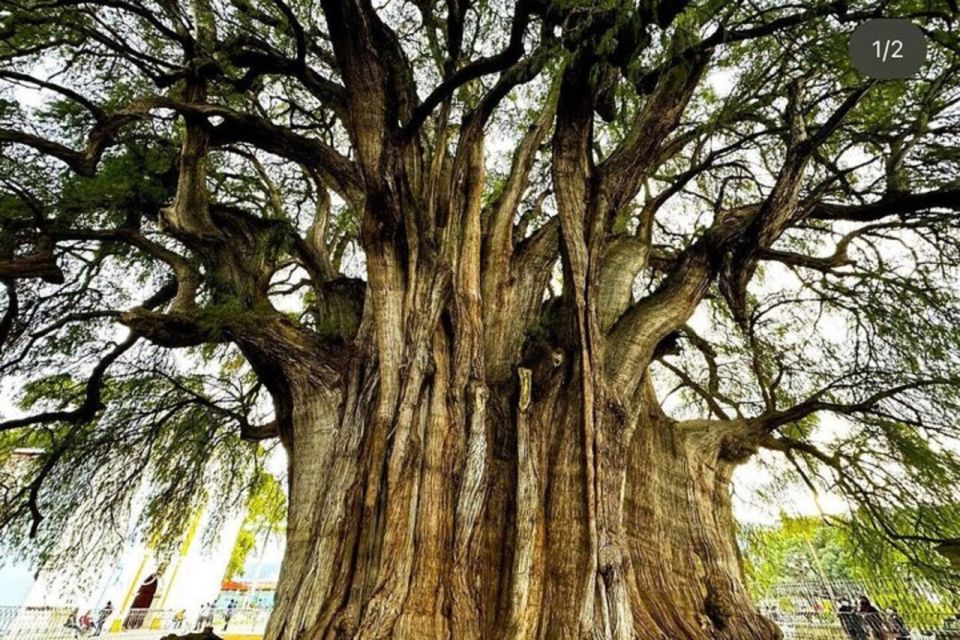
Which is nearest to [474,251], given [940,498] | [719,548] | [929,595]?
[719,548]

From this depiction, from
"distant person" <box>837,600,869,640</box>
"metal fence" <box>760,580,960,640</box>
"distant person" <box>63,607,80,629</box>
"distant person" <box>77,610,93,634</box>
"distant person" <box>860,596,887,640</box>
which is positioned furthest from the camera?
"distant person" <box>77,610,93,634</box>

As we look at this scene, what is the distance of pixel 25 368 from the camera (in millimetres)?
3947

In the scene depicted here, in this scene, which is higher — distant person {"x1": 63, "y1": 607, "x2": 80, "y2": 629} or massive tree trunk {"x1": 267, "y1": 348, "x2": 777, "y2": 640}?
massive tree trunk {"x1": 267, "y1": 348, "x2": 777, "y2": 640}

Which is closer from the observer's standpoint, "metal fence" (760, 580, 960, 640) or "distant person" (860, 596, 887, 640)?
"metal fence" (760, 580, 960, 640)

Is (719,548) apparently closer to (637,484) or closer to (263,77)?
(637,484)

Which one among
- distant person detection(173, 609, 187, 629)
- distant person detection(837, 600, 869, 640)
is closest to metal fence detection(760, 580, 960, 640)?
distant person detection(837, 600, 869, 640)

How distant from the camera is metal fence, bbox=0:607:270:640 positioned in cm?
723

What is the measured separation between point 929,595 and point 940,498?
87 centimetres

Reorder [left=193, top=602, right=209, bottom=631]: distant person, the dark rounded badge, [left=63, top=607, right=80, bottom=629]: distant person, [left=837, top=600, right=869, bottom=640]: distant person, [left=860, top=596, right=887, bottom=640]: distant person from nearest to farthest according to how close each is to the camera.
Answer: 1. the dark rounded badge
2. [left=860, top=596, right=887, bottom=640]: distant person
3. [left=837, top=600, right=869, bottom=640]: distant person
4. [left=63, top=607, right=80, bottom=629]: distant person
5. [left=193, top=602, right=209, bottom=631]: distant person

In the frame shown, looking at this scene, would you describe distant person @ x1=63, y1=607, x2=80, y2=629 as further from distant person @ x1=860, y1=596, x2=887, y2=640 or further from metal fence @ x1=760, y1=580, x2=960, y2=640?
distant person @ x1=860, y1=596, x2=887, y2=640

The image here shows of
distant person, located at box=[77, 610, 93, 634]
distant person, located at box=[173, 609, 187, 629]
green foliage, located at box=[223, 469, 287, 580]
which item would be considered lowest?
distant person, located at box=[77, 610, 93, 634]

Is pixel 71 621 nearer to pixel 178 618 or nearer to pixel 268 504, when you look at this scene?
pixel 178 618

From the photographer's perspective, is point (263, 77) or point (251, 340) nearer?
point (251, 340)

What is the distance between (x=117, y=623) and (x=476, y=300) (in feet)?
42.8
